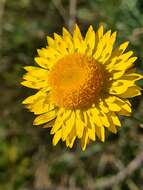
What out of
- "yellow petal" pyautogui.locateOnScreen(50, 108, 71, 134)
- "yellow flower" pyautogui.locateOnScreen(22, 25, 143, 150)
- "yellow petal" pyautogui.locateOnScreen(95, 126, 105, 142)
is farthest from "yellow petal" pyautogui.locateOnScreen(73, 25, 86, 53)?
"yellow petal" pyautogui.locateOnScreen(95, 126, 105, 142)

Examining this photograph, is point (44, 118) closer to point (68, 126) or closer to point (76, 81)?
point (68, 126)

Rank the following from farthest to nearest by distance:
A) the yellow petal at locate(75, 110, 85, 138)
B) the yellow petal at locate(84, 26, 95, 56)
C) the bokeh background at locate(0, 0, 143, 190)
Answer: the bokeh background at locate(0, 0, 143, 190) < the yellow petal at locate(84, 26, 95, 56) < the yellow petal at locate(75, 110, 85, 138)

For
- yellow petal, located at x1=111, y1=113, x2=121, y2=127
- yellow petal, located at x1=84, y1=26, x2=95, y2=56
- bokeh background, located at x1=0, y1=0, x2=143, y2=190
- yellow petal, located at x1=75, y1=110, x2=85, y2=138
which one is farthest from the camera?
bokeh background, located at x1=0, y1=0, x2=143, y2=190

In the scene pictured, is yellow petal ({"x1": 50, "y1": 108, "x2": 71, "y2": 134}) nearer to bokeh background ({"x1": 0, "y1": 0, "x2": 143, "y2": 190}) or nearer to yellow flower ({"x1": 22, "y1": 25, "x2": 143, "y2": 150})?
yellow flower ({"x1": 22, "y1": 25, "x2": 143, "y2": 150})

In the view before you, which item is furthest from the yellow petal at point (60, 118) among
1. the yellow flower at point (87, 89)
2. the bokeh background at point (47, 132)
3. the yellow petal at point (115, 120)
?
the bokeh background at point (47, 132)

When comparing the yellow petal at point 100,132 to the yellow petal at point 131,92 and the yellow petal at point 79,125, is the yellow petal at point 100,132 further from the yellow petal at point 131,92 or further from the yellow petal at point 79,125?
the yellow petal at point 131,92

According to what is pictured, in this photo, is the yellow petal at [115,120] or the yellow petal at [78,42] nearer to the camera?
the yellow petal at [115,120]

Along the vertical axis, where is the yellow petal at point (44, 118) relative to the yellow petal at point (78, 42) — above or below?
below
